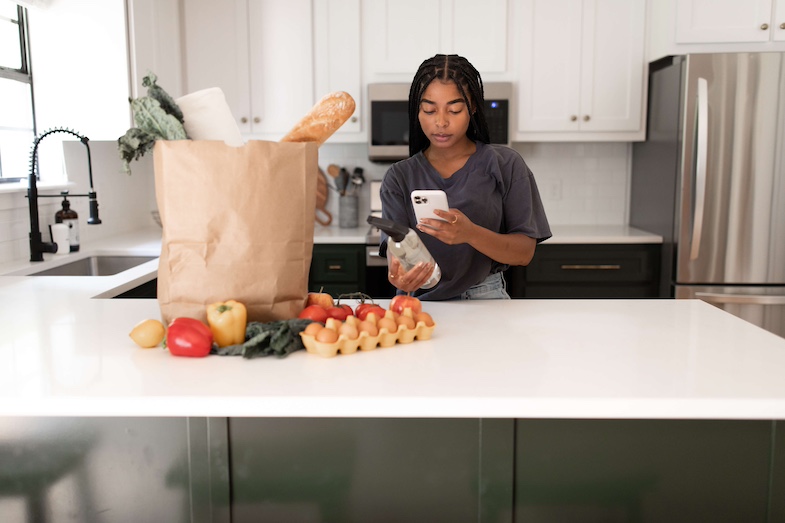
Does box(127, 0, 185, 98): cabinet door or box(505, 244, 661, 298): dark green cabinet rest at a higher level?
box(127, 0, 185, 98): cabinet door

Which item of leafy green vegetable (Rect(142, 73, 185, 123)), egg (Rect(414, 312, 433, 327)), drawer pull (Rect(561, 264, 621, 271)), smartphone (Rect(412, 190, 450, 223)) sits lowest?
drawer pull (Rect(561, 264, 621, 271))

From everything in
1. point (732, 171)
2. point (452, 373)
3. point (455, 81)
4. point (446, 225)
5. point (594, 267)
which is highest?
point (455, 81)

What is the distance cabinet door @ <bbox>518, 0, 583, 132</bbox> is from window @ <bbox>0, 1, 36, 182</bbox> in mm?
2343

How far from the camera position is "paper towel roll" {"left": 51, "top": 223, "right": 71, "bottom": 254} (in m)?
2.93

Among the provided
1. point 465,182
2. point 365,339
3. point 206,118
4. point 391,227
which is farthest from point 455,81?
point 365,339

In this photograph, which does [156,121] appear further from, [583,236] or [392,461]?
[583,236]

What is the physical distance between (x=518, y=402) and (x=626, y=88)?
3.06 meters

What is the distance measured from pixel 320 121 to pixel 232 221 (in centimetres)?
27

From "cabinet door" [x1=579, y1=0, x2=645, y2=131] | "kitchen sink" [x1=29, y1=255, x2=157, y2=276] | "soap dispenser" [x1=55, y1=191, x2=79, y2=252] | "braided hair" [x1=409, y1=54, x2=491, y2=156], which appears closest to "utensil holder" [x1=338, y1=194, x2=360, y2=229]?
"kitchen sink" [x1=29, y1=255, x2=157, y2=276]

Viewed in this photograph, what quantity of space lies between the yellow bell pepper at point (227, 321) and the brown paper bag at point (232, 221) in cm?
5

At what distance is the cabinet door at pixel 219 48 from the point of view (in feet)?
12.6

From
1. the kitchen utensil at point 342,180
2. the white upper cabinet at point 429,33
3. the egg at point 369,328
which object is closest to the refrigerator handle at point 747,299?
the white upper cabinet at point 429,33

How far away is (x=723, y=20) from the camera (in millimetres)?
3543

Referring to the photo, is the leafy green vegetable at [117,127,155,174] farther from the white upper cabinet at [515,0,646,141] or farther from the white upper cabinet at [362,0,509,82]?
the white upper cabinet at [515,0,646,141]
